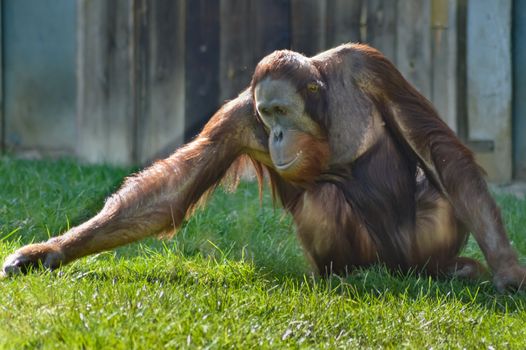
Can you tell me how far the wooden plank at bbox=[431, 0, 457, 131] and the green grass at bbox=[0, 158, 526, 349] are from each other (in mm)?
2265

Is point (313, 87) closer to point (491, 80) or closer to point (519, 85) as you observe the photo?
point (491, 80)

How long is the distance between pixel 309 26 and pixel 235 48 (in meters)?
0.51

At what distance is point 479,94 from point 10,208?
3.29m

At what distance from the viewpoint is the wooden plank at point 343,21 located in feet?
23.2

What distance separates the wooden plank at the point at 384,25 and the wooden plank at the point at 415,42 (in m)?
0.03

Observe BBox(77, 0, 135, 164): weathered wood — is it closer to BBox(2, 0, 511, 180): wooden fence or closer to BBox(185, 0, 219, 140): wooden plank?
BBox(2, 0, 511, 180): wooden fence

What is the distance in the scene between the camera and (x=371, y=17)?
705 centimetres

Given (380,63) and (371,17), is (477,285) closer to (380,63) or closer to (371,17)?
(380,63)

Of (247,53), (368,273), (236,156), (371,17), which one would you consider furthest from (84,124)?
(368,273)

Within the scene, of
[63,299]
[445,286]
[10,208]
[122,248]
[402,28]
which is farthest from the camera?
[402,28]

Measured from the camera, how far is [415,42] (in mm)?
6996

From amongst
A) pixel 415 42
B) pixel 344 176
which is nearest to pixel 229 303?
pixel 344 176

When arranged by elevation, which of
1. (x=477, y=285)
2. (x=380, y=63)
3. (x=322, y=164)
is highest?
(x=380, y=63)

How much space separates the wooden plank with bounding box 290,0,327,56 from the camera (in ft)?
23.3
